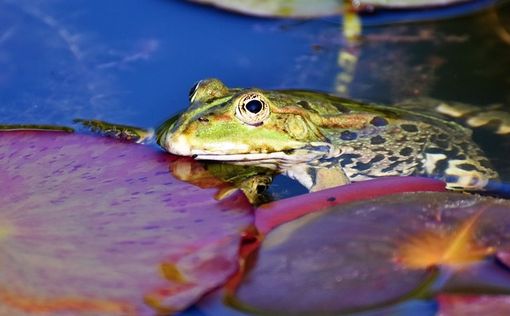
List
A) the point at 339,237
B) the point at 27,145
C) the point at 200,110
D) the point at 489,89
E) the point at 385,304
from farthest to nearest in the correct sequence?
the point at 489,89 → the point at 200,110 → the point at 27,145 → the point at 339,237 → the point at 385,304

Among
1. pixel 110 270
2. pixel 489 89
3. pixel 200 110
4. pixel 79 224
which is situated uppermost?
pixel 489 89

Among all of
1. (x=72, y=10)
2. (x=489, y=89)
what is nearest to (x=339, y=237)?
(x=489, y=89)

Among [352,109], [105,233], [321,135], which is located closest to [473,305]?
[105,233]

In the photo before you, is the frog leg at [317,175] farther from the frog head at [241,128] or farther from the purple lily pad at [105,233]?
the purple lily pad at [105,233]

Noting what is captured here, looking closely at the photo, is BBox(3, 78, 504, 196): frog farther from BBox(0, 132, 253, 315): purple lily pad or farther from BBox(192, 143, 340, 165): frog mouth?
BBox(0, 132, 253, 315): purple lily pad

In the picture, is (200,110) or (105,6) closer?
(200,110)

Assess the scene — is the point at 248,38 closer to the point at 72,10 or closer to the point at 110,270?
the point at 72,10

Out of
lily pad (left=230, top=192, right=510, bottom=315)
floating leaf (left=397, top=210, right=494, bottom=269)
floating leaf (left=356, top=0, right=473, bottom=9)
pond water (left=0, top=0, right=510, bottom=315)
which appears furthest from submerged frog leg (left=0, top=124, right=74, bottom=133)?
floating leaf (left=356, top=0, right=473, bottom=9)
